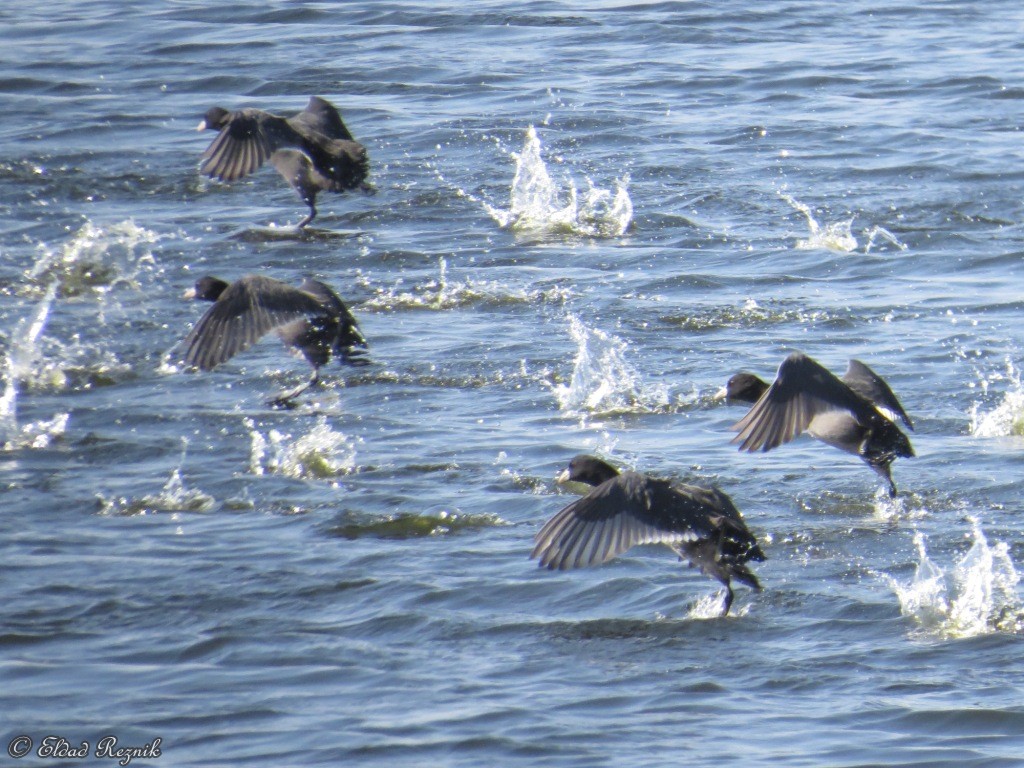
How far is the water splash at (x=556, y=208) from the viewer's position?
448 inches

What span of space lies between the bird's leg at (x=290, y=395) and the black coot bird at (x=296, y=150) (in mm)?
2191

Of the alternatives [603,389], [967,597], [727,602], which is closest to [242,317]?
[603,389]

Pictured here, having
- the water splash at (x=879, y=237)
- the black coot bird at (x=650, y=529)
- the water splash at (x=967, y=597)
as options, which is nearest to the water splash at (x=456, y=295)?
the water splash at (x=879, y=237)

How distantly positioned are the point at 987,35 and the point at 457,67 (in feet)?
16.9

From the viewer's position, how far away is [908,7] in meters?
18.6

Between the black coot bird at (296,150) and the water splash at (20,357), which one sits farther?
the black coot bird at (296,150)

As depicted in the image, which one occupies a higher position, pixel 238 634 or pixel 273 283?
pixel 273 283

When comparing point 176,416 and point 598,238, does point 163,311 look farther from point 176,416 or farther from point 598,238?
point 598,238

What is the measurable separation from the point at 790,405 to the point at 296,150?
17.4 feet

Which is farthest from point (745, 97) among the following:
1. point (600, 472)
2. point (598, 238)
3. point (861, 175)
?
point (600, 472)

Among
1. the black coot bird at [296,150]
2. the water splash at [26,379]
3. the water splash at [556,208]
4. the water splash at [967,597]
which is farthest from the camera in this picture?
the water splash at [556,208]

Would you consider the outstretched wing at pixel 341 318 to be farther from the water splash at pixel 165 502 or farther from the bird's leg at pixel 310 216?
the bird's leg at pixel 310 216

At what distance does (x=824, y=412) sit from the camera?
675 centimetres

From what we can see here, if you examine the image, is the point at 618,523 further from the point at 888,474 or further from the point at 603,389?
the point at 603,389
